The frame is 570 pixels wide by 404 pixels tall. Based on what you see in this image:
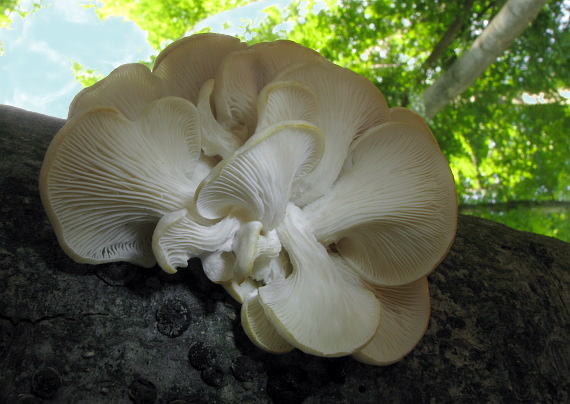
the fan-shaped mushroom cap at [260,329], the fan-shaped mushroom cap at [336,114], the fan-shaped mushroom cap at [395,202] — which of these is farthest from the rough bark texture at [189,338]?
the fan-shaped mushroom cap at [336,114]

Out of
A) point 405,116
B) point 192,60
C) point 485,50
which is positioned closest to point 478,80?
point 485,50

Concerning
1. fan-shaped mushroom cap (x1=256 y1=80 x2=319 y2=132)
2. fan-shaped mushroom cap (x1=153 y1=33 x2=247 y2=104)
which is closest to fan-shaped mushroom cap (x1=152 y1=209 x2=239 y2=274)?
fan-shaped mushroom cap (x1=256 y1=80 x2=319 y2=132)

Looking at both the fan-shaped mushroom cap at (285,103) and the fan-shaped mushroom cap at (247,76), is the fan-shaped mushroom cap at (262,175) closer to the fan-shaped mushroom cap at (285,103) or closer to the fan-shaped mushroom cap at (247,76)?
the fan-shaped mushroom cap at (285,103)

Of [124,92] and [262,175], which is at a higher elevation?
[124,92]

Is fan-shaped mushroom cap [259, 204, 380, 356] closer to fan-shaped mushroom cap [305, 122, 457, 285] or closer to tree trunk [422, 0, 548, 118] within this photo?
fan-shaped mushroom cap [305, 122, 457, 285]

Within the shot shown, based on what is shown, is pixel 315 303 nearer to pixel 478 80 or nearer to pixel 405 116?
pixel 405 116

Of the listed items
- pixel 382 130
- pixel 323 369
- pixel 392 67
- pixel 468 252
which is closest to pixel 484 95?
pixel 392 67
